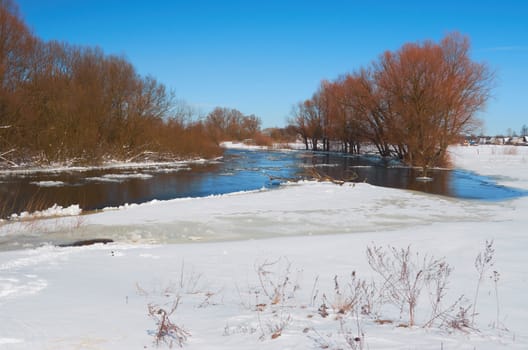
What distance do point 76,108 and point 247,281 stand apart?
1234 inches

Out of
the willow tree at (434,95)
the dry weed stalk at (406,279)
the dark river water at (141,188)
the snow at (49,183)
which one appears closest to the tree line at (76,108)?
the dark river water at (141,188)

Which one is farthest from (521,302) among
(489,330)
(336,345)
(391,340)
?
(336,345)

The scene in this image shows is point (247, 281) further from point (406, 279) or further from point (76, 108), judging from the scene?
point (76, 108)

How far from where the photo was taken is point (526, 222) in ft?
33.0

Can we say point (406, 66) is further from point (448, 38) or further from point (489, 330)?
point (489, 330)

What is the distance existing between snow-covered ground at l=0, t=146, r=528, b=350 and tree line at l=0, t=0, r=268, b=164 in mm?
21403

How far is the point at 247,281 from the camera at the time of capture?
5480mm

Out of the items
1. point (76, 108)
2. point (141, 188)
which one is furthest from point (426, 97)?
point (76, 108)

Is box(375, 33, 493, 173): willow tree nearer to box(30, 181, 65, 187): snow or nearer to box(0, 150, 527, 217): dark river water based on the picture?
box(0, 150, 527, 217): dark river water

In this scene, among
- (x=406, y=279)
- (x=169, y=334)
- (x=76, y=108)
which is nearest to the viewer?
(x=169, y=334)

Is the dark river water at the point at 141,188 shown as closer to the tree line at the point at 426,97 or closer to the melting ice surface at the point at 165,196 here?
the melting ice surface at the point at 165,196

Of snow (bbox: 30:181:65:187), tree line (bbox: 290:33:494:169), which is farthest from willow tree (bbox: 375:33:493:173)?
snow (bbox: 30:181:65:187)

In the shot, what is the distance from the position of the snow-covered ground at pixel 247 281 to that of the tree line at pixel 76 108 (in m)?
21.4

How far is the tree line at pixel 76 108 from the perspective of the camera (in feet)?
90.2
